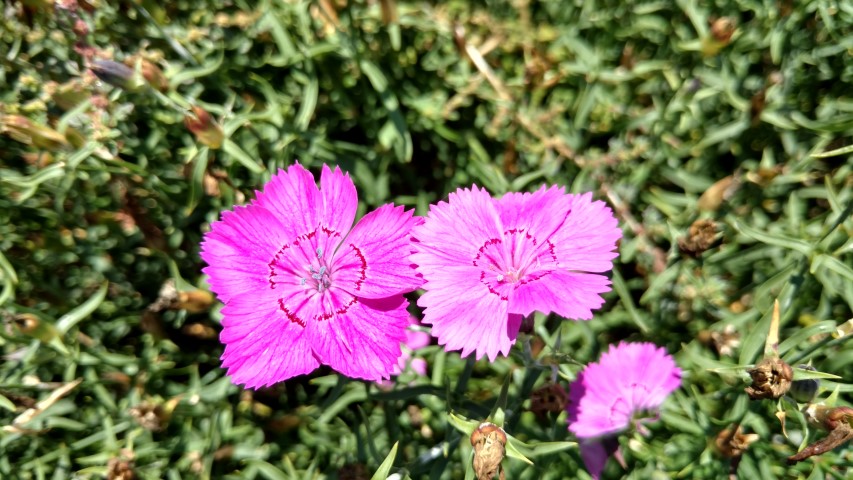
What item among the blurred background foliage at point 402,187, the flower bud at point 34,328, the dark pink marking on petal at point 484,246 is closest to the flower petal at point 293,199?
the blurred background foliage at point 402,187

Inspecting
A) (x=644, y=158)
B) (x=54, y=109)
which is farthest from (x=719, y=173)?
(x=54, y=109)

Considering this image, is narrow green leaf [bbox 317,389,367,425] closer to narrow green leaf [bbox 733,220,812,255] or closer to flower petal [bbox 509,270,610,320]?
flower petal [bbox 509,270,610,320]

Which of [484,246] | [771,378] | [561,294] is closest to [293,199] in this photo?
[484,246]

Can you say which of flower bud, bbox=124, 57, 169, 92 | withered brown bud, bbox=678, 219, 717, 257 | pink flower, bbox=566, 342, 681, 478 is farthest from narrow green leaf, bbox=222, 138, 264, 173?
withered brown bud, bbox=678, 219, 717, 257

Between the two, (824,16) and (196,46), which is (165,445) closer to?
(196,46)

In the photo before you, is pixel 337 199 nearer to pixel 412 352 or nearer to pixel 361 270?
pixel 361 270

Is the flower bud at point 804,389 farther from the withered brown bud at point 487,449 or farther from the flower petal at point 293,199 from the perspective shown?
the flower petal at point 293,199

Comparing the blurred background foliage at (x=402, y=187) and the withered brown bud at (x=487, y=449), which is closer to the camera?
the withered brown bud at (x=487, y=449)
